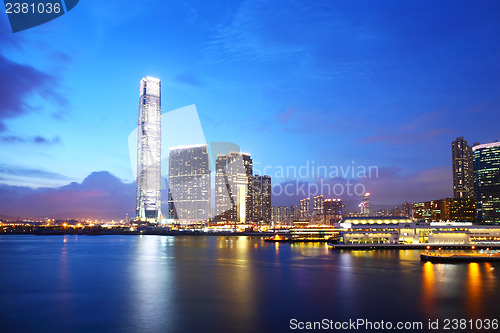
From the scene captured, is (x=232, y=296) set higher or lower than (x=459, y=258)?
higher

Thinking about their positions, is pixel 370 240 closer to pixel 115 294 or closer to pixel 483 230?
pixel 483 230

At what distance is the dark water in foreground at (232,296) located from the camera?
27.6 meters

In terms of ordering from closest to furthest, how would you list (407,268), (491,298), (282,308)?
(282,308) → (491,298) → (407,268)

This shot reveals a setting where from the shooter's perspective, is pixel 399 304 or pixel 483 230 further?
pixel 483 230

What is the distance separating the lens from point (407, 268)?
5406 cm

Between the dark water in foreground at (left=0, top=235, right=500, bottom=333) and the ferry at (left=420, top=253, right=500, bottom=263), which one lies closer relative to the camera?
the dark water in foreground at (left=0, top=235, right=500, bottom=333)

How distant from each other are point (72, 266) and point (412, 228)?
69.8 meters

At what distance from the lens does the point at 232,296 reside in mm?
35406

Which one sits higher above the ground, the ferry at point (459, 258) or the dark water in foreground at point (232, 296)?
the dark water in foreground at point (232, 296)

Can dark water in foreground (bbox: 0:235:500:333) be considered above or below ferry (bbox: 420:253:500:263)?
above

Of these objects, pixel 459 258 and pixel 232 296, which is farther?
pixel 459 258

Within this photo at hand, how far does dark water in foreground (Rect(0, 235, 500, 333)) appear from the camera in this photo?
27.6 metres

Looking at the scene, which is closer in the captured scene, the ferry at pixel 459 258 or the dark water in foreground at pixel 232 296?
the dark water in foreground at pixel 232 296

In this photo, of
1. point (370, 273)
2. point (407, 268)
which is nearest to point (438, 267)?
point (407, 268)
